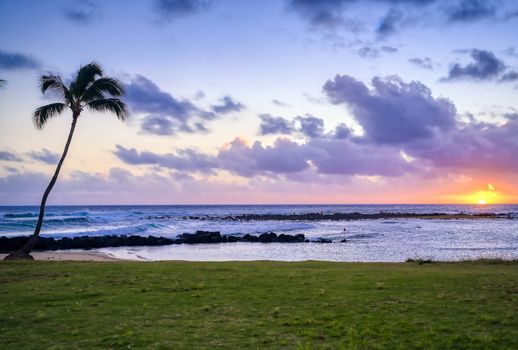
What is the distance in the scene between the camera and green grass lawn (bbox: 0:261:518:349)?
847cm

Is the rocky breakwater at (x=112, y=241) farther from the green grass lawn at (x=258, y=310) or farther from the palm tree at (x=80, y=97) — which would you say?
the green grass lawn at (x=258, y=310)

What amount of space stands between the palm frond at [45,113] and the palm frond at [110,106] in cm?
164

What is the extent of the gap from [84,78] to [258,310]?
19227mm

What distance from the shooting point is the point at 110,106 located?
25906mm

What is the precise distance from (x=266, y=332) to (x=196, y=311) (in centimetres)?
245

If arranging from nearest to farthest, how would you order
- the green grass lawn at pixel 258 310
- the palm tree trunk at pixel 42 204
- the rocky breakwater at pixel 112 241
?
the green grass lawn at pixel 258 310
the palm tree trunk at pixel 42 204
the rocky breakwater at pixel 112 241

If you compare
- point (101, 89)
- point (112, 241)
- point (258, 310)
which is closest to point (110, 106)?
point (101, 89)

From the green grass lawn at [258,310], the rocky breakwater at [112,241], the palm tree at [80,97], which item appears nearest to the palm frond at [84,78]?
the palm tree at [80,97]

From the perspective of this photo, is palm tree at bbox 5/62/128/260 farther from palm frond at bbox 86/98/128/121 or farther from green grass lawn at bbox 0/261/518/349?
green grass lawn at bbox 0/261/518/349

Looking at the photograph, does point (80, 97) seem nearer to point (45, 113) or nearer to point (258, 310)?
point (45, 113)

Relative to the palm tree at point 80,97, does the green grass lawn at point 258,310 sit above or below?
below

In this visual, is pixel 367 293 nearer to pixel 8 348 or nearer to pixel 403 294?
pixel 403 294

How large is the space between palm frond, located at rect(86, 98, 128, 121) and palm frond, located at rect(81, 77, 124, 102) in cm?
31

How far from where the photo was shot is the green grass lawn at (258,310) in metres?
8.47
